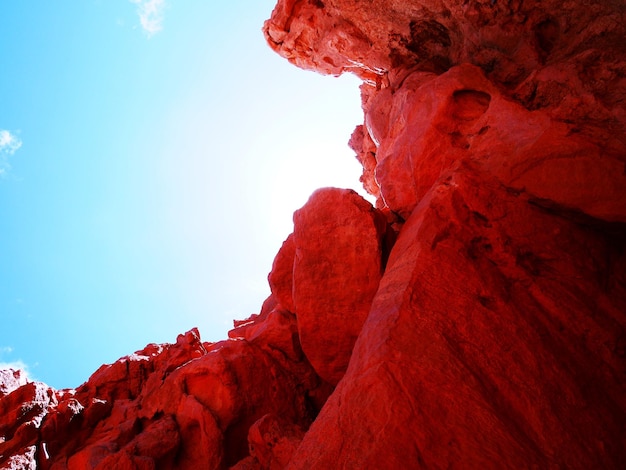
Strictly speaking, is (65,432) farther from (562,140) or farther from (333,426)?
(562,140)

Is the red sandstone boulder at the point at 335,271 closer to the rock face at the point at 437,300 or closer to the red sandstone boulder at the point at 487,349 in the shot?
the rock face at the point at 437,300

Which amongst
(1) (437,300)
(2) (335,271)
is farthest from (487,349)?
(2) (335,271)

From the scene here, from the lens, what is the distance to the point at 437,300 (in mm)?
5668

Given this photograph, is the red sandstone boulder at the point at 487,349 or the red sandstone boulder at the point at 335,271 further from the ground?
the red sandstone boulder at the point at 335,271

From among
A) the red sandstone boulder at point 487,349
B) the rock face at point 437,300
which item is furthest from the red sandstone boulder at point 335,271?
the red sandstone boulder at point 487,349

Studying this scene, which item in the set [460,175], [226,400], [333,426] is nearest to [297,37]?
[460,175]

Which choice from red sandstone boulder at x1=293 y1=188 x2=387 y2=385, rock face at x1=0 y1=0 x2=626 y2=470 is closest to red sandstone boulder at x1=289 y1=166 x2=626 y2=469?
rock face at x1=0 y1=0 x2=626 y2=470

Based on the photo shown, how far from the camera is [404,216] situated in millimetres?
9664

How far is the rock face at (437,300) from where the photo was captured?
4.68m

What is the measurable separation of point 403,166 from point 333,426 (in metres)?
6.43

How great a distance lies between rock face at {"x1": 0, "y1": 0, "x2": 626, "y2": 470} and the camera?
4.68 m

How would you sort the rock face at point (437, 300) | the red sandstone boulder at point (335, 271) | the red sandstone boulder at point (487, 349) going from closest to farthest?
the red sandstone boulder at point (487, 349)
the rock face at point (437, 300)
the red sandstone boulder at point (335, 271)

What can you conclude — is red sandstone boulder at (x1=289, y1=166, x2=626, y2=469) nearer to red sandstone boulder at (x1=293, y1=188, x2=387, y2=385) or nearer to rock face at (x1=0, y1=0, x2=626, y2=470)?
rock face at (x1=0, y1=0, x2=626, y2=470)

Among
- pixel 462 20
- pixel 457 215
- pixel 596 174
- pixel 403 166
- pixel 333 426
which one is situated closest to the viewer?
pixel 333 426
